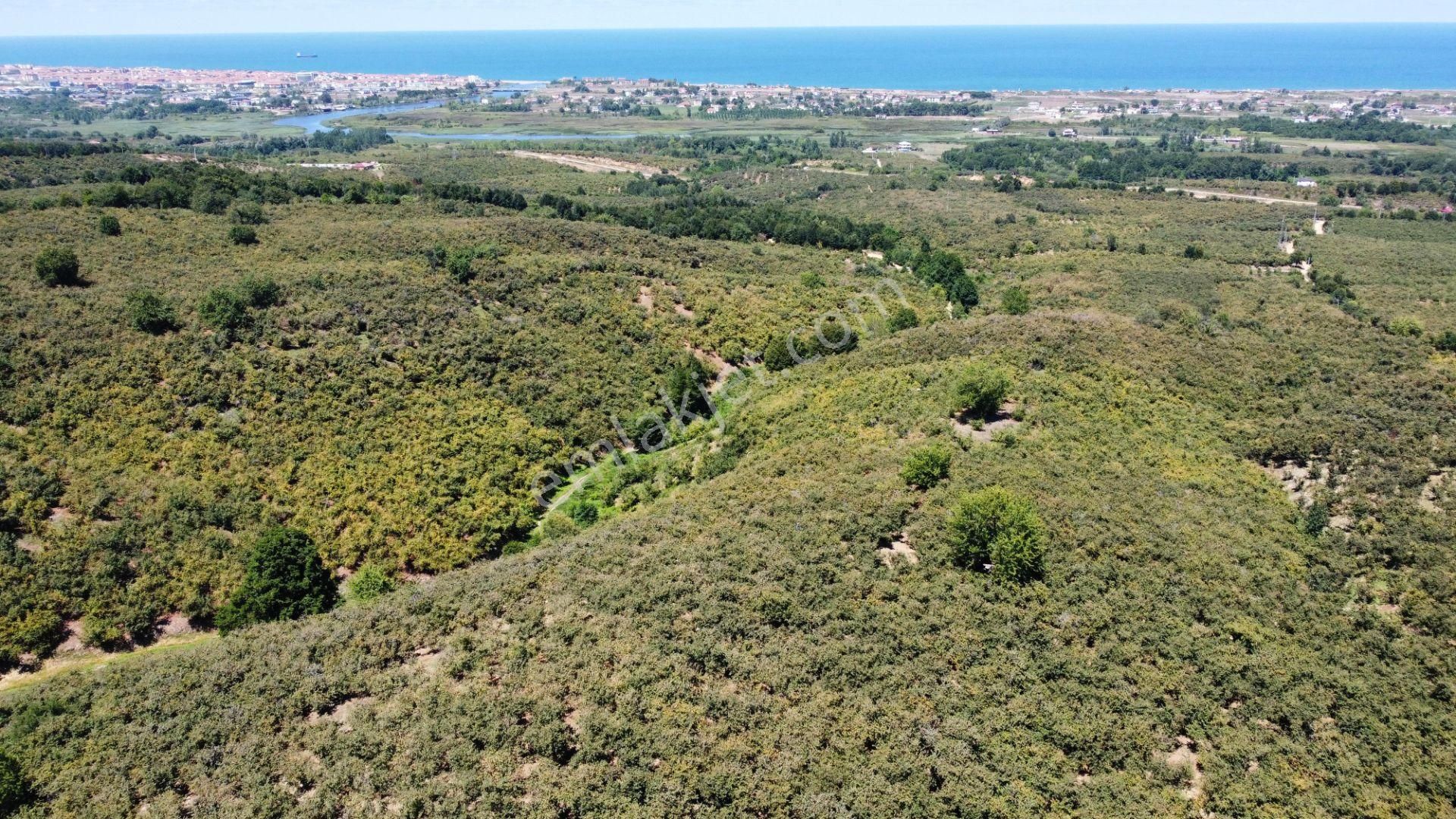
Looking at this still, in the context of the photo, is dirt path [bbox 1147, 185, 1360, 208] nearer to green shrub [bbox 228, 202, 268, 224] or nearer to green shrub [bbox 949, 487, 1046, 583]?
green shrub [bbox 949, 487, 1046, 583]

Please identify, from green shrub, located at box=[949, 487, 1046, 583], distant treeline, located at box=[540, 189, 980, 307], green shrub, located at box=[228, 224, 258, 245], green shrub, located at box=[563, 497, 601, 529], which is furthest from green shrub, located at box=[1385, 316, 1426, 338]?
green shrub, located at box=[228, 224, 258, 245]

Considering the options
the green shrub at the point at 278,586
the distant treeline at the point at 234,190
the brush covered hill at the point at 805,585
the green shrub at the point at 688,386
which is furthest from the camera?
the distant treeline at the point at 234,190

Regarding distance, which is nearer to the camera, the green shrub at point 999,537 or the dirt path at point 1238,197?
the green shrub at point 999,537

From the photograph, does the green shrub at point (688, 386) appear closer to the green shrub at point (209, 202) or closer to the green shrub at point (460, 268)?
the green shrub at point (460, 268)

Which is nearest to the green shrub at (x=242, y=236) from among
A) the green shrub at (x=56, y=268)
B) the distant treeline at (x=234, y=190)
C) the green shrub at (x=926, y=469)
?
the distant treeline at (x=234, y=190)

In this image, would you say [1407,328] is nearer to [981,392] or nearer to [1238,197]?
[981,392]
